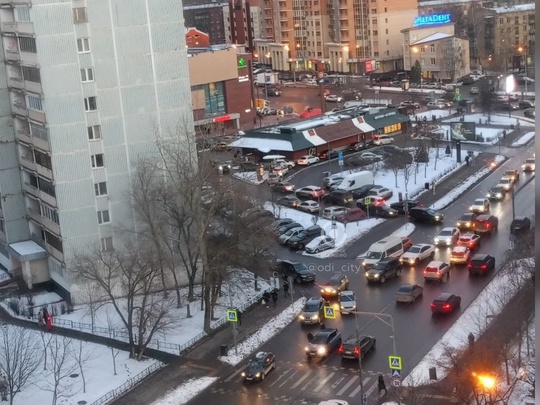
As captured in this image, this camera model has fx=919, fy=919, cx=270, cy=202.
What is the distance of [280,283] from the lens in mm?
29594

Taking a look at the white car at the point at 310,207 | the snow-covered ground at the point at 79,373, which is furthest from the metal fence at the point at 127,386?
the white car at the point at 310,207

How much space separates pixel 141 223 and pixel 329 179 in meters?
14.4

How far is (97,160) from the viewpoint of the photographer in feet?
97.1

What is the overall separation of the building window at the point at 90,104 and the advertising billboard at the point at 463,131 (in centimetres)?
2395

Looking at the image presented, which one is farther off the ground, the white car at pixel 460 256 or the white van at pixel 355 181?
the white van at pixel 355 181

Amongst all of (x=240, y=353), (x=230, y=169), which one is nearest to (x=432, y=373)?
(x=240, y=353)

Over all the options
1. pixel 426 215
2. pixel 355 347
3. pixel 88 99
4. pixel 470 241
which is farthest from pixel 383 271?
pixel 88 99

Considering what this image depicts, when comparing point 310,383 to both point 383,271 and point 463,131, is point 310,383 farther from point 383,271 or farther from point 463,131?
point 463,131

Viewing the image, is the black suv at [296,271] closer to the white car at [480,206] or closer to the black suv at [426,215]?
the black suv at [426,215]

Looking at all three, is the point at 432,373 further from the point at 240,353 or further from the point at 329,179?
the point at 329,179

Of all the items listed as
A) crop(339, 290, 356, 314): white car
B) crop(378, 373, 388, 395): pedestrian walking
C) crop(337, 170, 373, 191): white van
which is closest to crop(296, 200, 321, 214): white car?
crop(337, 170, 373, 191): white van

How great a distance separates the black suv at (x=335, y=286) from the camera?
28.4 metres

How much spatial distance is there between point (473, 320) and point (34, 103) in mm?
15444

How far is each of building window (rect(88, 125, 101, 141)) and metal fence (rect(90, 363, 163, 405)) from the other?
8389mm
